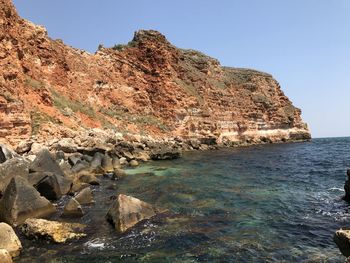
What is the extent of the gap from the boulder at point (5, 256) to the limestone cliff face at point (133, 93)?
70.3 feet

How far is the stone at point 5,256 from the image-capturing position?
29.6 ft

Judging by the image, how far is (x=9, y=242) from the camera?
33.1ft

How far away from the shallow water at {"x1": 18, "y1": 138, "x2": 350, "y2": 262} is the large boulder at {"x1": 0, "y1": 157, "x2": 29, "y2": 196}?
421 centimetres

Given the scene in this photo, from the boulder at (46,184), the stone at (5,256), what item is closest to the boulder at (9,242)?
the stone at (5,256)

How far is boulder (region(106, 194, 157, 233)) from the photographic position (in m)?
12.6

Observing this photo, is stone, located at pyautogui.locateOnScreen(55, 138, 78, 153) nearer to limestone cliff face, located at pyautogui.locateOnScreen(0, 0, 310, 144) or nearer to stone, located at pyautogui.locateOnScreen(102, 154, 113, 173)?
limestone cliff face, located at pyautogui.locateOnScreen(0, 0, 310, 144)

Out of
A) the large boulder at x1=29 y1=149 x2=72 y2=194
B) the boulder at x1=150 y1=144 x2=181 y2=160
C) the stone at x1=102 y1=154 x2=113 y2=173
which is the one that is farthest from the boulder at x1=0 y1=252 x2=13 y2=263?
the boulder at x1=150 y1=144 x2=181 y2=160

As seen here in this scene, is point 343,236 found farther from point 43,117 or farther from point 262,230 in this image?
point 43,117

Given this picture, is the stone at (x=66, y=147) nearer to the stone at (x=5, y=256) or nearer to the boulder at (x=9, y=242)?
the boulder at (x=9, y=242)

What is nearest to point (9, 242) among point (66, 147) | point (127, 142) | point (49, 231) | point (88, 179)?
point (49, 231)

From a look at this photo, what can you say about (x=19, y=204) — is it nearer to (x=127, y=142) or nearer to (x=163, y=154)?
(x=163, y=154)

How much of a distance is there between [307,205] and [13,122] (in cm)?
2576

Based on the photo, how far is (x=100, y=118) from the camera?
164 ft

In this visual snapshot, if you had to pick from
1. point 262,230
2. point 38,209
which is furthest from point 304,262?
point 38,209
